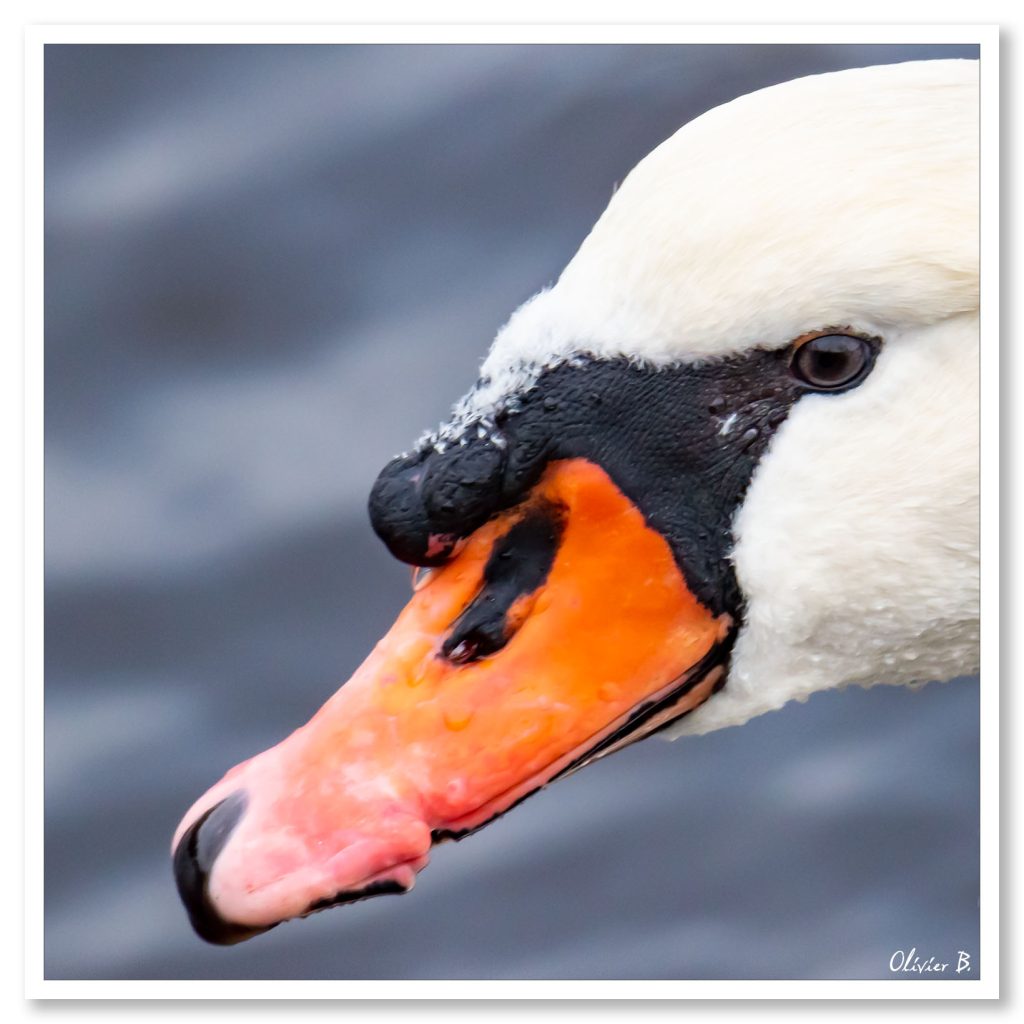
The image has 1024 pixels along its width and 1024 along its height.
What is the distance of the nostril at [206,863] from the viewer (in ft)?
7.00

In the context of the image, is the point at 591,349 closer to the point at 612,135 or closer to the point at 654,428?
the point at 654,428

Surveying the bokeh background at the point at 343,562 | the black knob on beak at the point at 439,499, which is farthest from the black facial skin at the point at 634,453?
the bokeh background at the point at 343,562

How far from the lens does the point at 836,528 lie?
2.28 metres

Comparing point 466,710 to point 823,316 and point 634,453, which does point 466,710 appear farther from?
point 823,316

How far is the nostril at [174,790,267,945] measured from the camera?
213 cm

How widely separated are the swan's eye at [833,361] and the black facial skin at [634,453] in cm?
1

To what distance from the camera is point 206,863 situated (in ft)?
7.04

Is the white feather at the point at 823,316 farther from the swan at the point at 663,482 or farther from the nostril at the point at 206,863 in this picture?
the nostril at the point at 206,863

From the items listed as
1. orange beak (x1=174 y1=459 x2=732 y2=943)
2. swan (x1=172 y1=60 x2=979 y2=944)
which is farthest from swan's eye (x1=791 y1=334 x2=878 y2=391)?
orange beak (x1=174 y1=459 x2=732 y2=943)

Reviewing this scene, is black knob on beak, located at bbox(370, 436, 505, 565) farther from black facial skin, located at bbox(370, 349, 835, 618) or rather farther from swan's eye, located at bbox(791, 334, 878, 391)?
swan's eye, located at bbox(791, 334, 878, 391)
